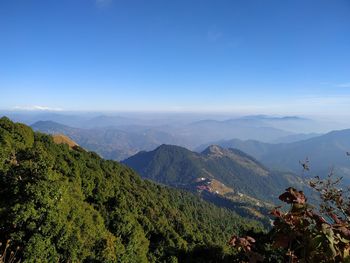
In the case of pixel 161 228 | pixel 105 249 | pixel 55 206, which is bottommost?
pixel 161 228

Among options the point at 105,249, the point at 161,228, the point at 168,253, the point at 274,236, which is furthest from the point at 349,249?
the point at 161,228

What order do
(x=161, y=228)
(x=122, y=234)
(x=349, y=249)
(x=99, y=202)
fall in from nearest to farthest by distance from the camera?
1. (x=349, y=249)
2. (x=122, y=234)
3. (x=99, y=202)
4. (x=161, y=228)

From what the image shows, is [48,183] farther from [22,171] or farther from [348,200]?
[348,200]

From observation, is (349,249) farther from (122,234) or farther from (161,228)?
(161,228)

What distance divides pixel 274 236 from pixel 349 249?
3.25 feet

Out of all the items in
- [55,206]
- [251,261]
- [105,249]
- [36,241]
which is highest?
[251,261]

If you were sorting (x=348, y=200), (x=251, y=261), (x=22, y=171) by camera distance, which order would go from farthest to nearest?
1. (x=22, y=171)
2. (x=348, y=200)
3. (x=251, y=261)

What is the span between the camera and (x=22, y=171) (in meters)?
29.7

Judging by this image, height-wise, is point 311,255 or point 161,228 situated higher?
point 311,255

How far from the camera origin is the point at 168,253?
162 feet

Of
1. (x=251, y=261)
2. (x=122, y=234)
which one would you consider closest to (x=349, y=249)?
(x=251, y=261)

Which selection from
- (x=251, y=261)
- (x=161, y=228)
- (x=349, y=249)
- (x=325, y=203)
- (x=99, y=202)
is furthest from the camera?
(x=161, y=228)

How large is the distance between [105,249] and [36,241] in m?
8.42

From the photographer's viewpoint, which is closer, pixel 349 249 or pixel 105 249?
A: pixel 349 249
